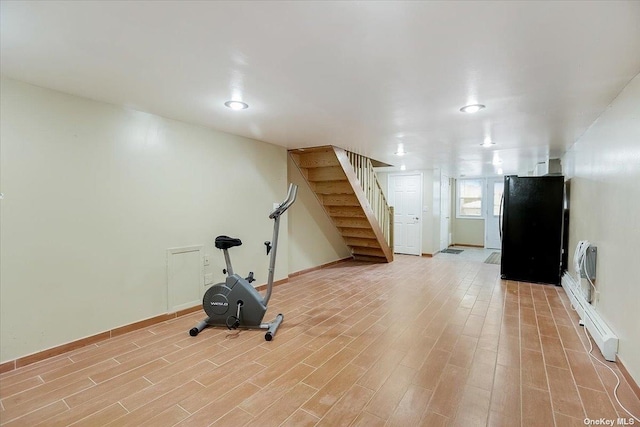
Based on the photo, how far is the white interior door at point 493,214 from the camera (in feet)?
29.7

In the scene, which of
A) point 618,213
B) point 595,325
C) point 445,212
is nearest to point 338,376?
point 595,325

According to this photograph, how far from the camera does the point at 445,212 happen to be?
880 cm

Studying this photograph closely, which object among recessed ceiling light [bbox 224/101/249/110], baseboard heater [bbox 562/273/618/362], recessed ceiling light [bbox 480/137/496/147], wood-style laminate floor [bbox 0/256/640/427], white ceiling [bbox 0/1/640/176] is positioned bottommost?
wood-style laminate floor [bbox 0/256/640/427]

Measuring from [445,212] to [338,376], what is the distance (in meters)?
7.53

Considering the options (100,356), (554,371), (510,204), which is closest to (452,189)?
(510,204)

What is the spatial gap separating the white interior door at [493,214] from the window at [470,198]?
24cm

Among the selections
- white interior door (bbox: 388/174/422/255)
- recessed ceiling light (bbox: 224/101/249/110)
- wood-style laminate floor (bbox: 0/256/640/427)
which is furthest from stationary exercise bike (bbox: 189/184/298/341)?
white interior door (bbox: 388/174/422/255)

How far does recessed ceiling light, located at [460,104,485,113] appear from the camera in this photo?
2787 millimetres

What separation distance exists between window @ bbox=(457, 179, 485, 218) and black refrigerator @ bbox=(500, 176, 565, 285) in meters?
4.76

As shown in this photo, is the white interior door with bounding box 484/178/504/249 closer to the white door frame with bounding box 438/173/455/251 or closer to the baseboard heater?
the white door frame with bounding box 438/173/455/251

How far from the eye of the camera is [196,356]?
8.29 ft

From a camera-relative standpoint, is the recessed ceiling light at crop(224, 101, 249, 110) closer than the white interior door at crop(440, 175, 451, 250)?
Yes

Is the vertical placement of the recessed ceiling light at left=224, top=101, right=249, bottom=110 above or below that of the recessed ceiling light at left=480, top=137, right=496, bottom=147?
above

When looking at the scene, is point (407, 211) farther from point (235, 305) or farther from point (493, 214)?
point (235, 305)
